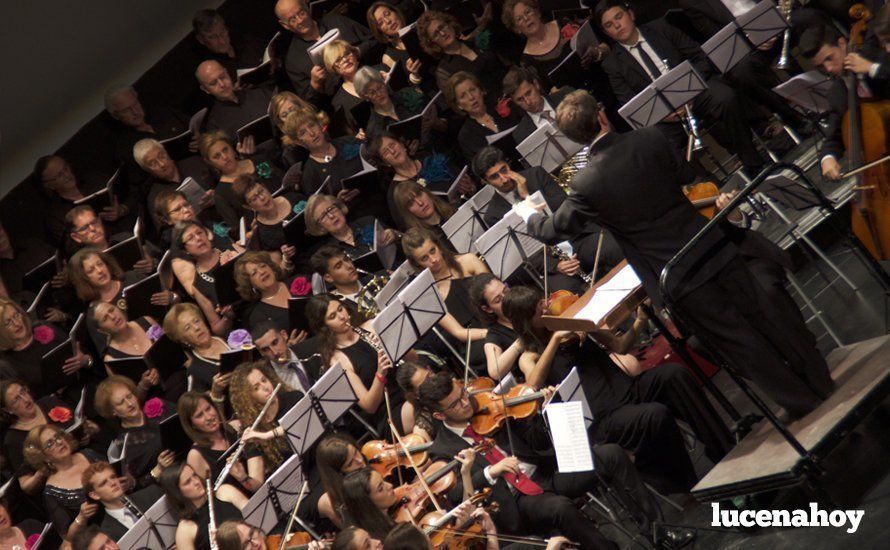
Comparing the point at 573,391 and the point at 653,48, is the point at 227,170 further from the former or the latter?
the point at 573,391

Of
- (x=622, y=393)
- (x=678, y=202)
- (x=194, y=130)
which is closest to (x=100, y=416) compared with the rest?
(x=194, y=130)

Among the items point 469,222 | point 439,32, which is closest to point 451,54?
point 439,32

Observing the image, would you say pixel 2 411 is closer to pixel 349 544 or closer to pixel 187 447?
pixel 187 447

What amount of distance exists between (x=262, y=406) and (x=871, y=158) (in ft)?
11.2

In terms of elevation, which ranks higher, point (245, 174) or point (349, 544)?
point (245, 174)

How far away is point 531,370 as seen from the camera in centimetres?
518

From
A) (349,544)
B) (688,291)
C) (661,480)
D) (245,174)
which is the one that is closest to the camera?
(688,291)

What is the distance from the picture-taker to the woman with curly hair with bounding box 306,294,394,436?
5.95 meters

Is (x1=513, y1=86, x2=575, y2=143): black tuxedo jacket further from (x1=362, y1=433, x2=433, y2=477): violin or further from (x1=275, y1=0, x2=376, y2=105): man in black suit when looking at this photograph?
(x1=362, y1=433, x2=433, y2=477): violin

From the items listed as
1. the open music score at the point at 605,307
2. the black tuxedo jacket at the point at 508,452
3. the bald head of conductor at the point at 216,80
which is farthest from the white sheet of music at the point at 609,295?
the bald head of conductor at the point at 216,80

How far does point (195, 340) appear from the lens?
263 inches

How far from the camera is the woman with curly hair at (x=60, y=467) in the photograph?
6.33m

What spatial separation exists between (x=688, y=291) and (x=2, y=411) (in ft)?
15.7

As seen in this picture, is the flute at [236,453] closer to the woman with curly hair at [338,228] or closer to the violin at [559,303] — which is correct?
the woman with curly hair at [338,228]
